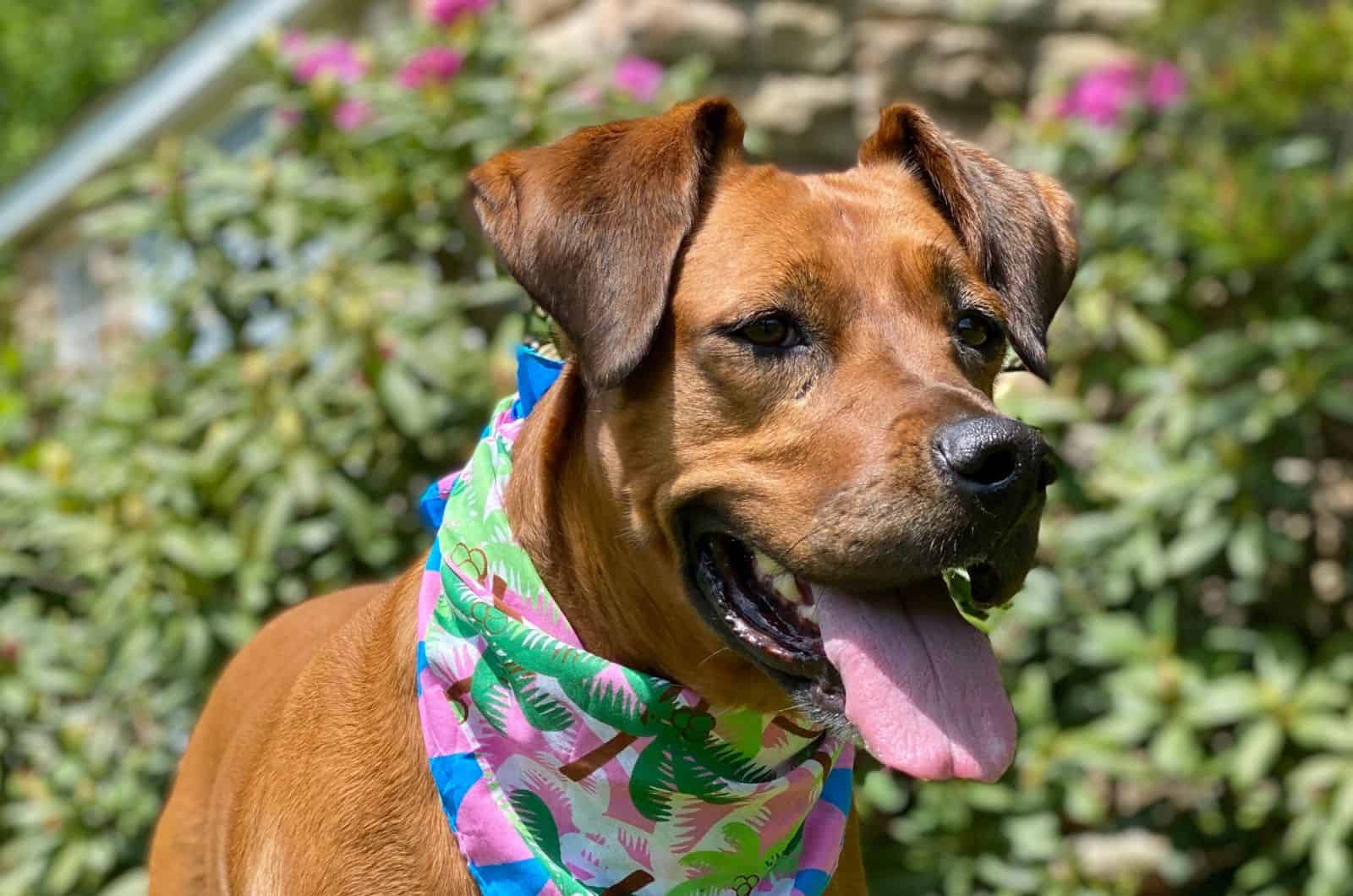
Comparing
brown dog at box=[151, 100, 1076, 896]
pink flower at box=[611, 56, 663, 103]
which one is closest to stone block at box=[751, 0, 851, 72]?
pink flower at box=[611, 56, 663, 103]

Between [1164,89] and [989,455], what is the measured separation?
3980mm

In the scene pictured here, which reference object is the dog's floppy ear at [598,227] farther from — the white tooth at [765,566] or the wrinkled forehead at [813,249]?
the white tooth at [765,566]

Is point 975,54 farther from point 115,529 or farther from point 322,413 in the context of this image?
point 115,529

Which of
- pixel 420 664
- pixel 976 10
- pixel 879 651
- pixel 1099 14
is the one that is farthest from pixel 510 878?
pixel 1099 14

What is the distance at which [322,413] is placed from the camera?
18.2 feet

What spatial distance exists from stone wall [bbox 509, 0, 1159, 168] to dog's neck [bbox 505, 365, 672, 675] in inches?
150

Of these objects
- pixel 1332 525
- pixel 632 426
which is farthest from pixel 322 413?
pixel 1332 525

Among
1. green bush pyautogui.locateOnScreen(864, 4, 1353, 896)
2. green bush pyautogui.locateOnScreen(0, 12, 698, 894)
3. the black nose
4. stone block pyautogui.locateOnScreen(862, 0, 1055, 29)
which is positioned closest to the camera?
the black nose

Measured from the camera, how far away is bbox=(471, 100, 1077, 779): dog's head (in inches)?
102

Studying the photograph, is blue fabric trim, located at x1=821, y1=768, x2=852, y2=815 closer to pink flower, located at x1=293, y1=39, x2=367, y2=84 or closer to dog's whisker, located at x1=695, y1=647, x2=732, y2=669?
dog's whisker, located at x1=695, y1=647, x2=732, y2=669

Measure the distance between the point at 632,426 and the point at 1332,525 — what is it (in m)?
3.85

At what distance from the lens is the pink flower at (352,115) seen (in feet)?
19.6

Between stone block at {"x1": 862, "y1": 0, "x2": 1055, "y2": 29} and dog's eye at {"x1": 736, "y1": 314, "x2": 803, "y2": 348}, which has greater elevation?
dog's eye at {"x1": 736, "y1": 314, "x2": 803, "y2": 348}

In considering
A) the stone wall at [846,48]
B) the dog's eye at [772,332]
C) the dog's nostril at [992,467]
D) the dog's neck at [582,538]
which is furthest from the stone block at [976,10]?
the dog's nostril at [992,467]
